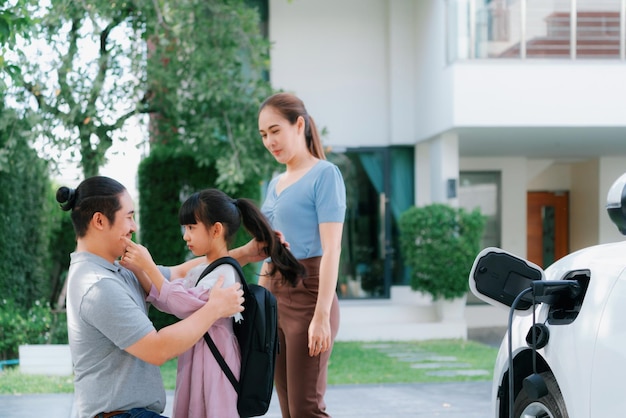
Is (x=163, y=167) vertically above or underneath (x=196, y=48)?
underneath

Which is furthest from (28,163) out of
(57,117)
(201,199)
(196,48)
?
(201,199)

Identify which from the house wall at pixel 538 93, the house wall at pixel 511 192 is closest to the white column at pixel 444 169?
the house wall at pixel 538 93

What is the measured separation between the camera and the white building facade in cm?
1243

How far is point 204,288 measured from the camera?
304 cm

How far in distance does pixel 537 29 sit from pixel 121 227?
35.1 ft

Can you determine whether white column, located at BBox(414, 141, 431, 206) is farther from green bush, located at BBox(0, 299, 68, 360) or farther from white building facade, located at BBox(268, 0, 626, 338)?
green bush, located at BBox(0, 299, 68, 360)

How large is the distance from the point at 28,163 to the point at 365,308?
233 inches

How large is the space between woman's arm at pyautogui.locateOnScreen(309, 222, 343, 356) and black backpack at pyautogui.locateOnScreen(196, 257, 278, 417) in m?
0.36

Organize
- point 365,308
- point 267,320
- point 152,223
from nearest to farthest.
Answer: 1. point 267,320
2. point 152,223
3. point 365,308

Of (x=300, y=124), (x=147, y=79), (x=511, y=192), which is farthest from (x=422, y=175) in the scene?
(x=300, y=124)

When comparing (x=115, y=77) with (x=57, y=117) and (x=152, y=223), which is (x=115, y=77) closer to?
(x=57, y=117)

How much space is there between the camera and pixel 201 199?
3.17 metres

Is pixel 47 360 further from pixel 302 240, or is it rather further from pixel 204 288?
pixel 204 288

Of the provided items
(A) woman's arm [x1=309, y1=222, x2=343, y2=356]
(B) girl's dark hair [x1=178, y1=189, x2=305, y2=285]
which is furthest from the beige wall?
(B) girl's dark hair [x1=178, y1=189, x2=305, y2=285]
